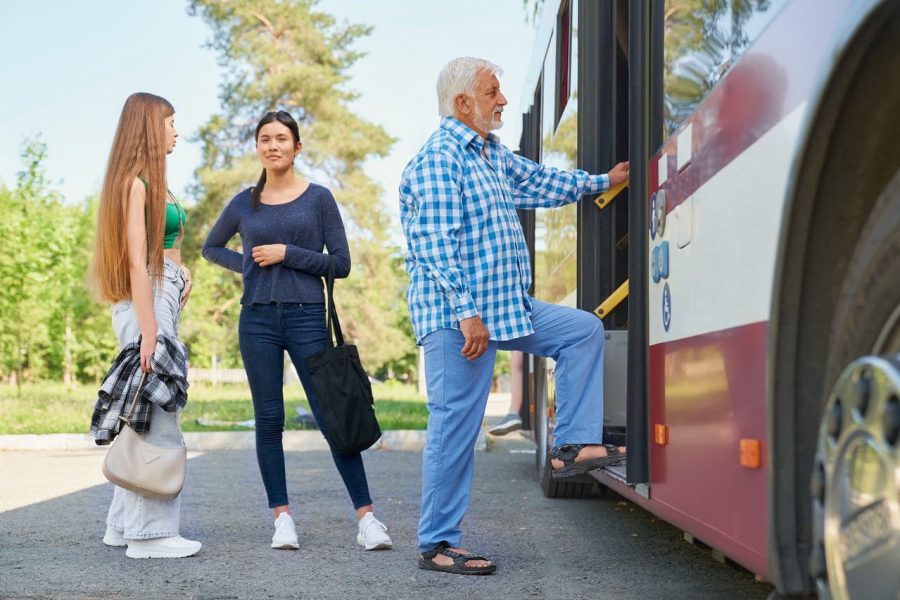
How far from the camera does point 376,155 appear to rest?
37312mm

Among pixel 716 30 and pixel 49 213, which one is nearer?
pixel 716 30

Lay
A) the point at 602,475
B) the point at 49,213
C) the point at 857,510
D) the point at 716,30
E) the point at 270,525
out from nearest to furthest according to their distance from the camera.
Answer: the point at 857,510
the point at 716,30
the point at 602,475
the point at 270,525
the point at 49,213

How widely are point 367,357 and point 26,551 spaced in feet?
110

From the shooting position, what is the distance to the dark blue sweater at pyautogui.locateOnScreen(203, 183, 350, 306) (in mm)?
5297

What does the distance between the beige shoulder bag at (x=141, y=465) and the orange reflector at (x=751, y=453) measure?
310 centimetres

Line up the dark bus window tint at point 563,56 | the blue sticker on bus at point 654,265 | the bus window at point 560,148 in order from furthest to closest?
the dark bus window tint at point 563,56
the bus window at point 560,148
the blue sticker on bus at point 654,265

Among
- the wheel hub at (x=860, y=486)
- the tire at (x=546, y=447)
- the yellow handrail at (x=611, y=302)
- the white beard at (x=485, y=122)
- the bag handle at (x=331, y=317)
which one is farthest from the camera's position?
the tire at (x=546, y=447)

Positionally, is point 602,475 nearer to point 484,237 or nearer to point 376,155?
point 484,237

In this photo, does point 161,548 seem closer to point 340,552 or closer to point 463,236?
point 340,552

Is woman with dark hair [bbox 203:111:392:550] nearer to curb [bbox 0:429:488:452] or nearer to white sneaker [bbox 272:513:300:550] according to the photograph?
white sneaker [bbox 272:513:300:550]

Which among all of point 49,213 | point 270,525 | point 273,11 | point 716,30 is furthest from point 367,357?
point 716,30

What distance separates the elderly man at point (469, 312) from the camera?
444 centimetres

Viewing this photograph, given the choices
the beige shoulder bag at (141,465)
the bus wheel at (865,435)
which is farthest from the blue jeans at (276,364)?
the bus wheel at (865,435)

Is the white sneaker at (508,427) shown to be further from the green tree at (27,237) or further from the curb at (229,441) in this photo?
the green tree at (27,237)
